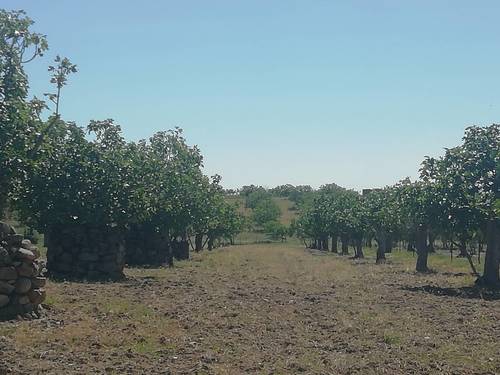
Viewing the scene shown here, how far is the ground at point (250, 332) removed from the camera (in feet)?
38.4

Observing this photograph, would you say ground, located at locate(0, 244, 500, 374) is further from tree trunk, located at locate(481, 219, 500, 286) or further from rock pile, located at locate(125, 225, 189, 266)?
rock pile, located at locate(125, 225, 189, 266)

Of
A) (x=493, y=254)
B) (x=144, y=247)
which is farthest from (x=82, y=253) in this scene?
(x=493, y=254)

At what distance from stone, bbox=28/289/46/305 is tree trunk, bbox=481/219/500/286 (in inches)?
750

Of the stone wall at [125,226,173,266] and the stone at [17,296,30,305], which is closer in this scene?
the stone at [17,296,30,305]

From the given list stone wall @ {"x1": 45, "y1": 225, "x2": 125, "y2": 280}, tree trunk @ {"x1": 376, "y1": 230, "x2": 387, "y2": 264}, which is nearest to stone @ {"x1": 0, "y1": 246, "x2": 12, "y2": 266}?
stone wall @ {"x1": 45, "y1": 225, "x2": 125, "y2": 280}

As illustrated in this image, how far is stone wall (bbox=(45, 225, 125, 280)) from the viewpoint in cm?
2836

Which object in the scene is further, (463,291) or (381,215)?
(381,215)

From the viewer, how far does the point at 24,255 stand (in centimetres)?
1585

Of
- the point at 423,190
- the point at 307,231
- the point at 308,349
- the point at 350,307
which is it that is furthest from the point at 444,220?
the point at 307,231

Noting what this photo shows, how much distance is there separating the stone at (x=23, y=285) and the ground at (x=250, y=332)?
2.84 ft

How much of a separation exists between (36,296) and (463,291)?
17.5m

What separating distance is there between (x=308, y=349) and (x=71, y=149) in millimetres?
17339

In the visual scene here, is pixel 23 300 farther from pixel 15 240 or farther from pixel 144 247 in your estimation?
pixel 144 247

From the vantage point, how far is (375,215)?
2227 inches
